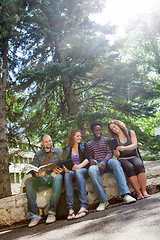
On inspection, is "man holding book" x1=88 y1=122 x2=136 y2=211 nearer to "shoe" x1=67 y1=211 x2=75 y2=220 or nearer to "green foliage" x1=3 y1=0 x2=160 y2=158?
"shoe" x1=67 y1=211 x2=75 y2=220

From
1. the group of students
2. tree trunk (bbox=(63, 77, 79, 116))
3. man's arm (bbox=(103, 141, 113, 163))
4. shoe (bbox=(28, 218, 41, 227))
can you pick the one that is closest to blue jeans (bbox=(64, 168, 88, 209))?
the group of students

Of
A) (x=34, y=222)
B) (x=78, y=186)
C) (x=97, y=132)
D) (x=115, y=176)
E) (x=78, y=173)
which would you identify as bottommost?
(x=34, y=222)

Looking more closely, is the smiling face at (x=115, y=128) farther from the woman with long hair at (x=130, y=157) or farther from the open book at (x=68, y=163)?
the open book at (x=68, y=163)

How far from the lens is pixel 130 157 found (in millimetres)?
4637

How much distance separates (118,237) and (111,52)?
Answer: 8793mm

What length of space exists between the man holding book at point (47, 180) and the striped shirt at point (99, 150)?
0.64 metres

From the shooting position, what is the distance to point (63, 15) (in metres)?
11.2

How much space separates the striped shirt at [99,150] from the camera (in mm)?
4707

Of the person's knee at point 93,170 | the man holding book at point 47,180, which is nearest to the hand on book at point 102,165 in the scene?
the person's knee at point 93,170

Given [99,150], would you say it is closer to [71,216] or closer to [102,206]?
[102,206]

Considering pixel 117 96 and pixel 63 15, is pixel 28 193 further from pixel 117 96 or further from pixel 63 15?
pixel 63 15

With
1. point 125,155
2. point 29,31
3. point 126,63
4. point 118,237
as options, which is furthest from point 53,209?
point 29,31

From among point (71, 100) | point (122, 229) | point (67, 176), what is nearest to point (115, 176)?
point (67, 176)

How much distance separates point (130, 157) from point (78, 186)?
3.84ft
